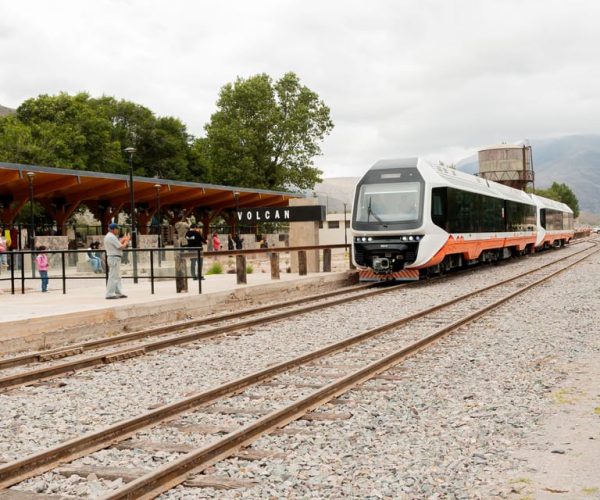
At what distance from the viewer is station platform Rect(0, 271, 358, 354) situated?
10.2 metres

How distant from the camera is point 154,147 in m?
72.0

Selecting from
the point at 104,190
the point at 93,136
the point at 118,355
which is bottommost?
the point at 118,355

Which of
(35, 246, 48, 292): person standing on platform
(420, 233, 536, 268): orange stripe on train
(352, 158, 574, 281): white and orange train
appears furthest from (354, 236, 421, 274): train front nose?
(35, 246, 48, 292): person standing on platform

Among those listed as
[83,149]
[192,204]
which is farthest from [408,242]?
[83,149]

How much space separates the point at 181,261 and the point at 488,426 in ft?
32.8

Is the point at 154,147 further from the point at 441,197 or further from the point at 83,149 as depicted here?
the point at 441,197

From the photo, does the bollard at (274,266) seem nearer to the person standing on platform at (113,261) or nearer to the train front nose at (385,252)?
the train front nose at (385,252)

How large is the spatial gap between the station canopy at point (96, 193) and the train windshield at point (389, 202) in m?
14.4

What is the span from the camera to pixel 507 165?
220ft

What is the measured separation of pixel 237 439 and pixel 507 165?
2590 inches

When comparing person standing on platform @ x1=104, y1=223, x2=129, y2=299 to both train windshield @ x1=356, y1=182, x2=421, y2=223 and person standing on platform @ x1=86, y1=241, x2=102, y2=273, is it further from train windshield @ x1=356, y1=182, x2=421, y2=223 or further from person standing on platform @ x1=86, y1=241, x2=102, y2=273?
train windshield @ x1=356, y1=182, x2=421, y2=223

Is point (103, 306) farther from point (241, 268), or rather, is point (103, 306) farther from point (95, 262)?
point (241, 268)

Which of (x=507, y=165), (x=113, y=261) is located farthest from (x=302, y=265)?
(x=507, y=165)

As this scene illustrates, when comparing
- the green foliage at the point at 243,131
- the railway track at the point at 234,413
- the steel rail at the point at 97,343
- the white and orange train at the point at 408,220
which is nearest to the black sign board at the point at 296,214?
the white and orange train at the point at 408,220
